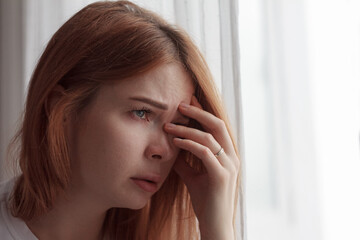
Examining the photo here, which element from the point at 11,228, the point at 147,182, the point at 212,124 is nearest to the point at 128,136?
the point at 147,182

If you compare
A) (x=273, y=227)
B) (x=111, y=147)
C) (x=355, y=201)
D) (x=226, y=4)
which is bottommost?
(x=273, y=227)

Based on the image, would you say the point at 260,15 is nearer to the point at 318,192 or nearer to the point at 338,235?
the point at 318,192

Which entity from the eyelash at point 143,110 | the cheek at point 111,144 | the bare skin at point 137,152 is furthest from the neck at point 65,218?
the eyelash at point 143,110

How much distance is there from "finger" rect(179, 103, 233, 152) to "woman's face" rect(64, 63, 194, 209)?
30 millimetres

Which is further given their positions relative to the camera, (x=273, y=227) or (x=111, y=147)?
(x=273, y=227)

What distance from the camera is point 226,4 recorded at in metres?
1.42

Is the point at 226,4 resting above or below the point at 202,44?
above

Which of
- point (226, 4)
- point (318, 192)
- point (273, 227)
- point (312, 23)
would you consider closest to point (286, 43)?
point (312, 23)

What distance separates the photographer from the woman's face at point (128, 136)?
1.13m

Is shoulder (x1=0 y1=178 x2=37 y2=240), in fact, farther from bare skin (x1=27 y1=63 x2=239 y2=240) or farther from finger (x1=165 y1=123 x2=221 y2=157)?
finger (x1=165 y1=123 x2=221 y2=157)

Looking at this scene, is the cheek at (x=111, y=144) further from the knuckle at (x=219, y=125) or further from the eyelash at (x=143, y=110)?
the knuckle at (x=219, y=125)

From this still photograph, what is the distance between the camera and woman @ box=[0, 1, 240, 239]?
3.76ft

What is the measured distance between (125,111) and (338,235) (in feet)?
2.11

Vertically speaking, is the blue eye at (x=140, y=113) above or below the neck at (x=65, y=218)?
above
